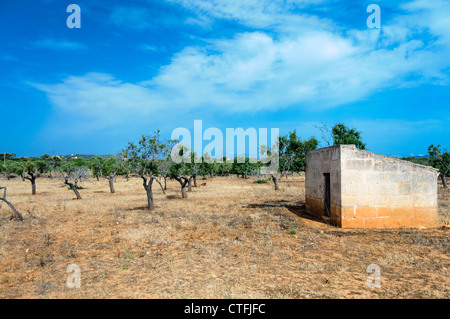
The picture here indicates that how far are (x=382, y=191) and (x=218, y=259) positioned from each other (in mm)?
7223

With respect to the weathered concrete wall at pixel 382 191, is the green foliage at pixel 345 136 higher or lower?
higher

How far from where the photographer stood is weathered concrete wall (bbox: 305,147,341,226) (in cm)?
1117

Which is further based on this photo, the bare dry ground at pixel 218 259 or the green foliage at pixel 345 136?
the green foliage at pixel 345 136

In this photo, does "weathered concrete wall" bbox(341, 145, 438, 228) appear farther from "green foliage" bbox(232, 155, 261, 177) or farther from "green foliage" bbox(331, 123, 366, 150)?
"green foliage" bbox(232, 155, 261, 177)

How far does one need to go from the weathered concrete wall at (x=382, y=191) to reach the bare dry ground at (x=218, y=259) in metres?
0.67

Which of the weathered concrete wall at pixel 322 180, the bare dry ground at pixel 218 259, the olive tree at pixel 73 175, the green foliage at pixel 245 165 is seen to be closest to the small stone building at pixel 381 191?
the weathered concrete wall at pixel 322 180

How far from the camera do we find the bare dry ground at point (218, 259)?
5.64 metres

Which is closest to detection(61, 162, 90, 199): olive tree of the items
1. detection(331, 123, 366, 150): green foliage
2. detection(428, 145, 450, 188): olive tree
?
Answer: detection(331, 123, 366, 150): green foliage

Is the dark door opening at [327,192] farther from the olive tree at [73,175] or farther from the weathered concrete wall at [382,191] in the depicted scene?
the olive tree at [73,175]

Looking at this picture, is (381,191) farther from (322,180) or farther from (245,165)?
(245,165)

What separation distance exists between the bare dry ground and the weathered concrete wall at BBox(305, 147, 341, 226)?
0.96 metres

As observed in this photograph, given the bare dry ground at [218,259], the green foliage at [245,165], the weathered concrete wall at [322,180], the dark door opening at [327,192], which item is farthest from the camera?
the green foliage at [245,165]
